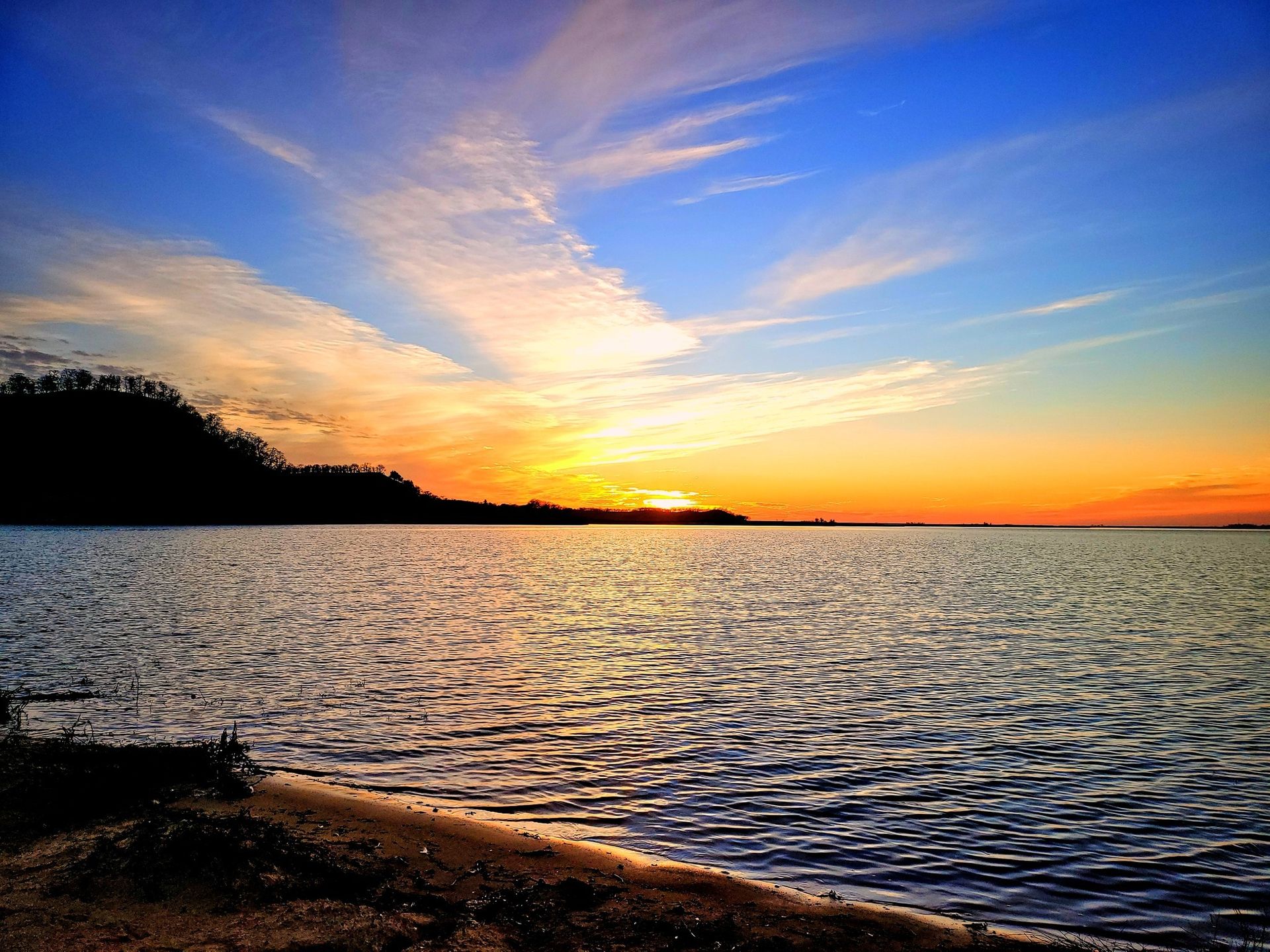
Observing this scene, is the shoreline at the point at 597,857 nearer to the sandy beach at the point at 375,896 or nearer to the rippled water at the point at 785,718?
the sandy beach at the point at 375,896

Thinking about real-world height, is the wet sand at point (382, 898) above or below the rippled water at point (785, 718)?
above

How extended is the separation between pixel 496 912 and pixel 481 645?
24.2 m

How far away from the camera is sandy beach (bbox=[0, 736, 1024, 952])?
26.9 feet

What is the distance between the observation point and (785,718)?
21156mm

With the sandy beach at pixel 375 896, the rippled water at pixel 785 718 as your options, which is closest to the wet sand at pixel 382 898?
the sandy beach at pixel 375 896

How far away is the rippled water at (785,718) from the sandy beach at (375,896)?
4.82 ft

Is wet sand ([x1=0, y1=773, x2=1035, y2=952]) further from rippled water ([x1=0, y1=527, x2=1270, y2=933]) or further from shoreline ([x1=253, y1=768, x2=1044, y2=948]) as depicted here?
rippled water ([x1=0, y1=527, x2=1270, y2=933])

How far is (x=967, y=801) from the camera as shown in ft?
48.2

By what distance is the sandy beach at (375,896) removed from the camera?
26.9 ft

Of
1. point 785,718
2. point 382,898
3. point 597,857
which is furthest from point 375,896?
point 785,718

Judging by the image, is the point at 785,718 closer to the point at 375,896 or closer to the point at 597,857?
the point at 597,857

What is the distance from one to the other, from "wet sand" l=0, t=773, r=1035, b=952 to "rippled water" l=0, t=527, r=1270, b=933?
145 cm

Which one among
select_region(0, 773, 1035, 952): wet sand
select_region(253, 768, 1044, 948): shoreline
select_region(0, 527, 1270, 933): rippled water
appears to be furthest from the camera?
select_region(0, 527, 1270, 933): rippled water

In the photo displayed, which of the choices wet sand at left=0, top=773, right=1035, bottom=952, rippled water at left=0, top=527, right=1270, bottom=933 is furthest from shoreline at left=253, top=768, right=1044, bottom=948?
rippled water at left=0, top=527, right=1270, bottom=933
